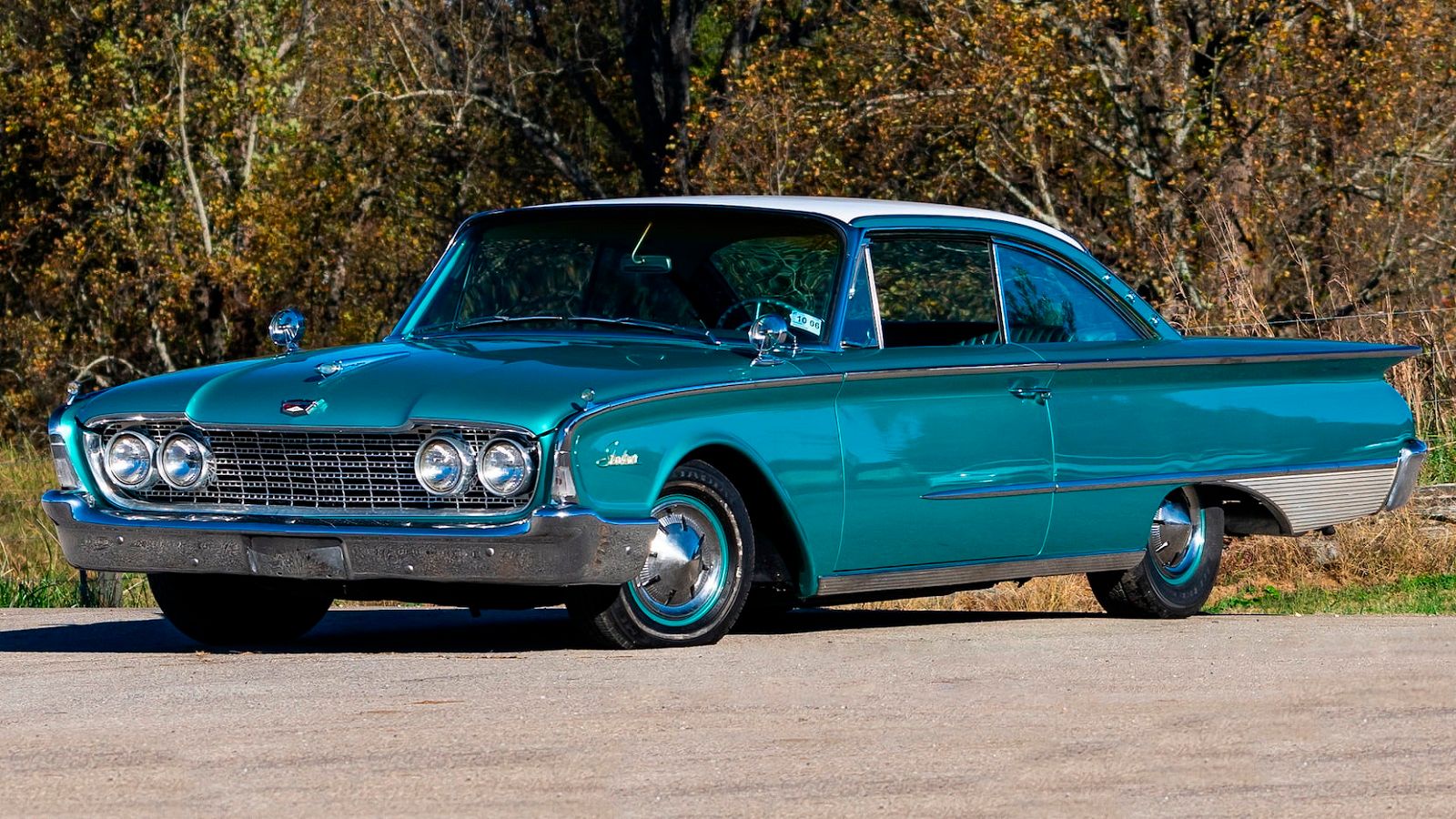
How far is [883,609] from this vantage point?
11.1m

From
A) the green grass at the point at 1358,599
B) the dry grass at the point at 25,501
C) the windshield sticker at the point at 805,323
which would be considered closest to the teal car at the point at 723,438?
the windshield sticker at the point at 805,323

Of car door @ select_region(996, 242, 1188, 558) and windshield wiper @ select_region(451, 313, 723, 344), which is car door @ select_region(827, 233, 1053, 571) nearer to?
car door @ select_region(996, 242, 1188, 558)

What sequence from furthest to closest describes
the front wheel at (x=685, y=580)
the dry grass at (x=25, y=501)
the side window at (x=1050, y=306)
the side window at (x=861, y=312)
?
the dry grass at (x=25, y=501)
the side window at (x=1050, y=306)
the side window at (x=861, y=312)
the front wheel at (x=685, y=580)

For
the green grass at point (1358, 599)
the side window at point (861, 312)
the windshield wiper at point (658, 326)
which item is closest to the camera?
the windshield wiper at point (658, 326)

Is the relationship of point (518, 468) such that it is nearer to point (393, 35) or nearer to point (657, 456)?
point (657, 456)

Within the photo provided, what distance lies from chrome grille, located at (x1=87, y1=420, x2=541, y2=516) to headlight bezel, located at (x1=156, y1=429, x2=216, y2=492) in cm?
2

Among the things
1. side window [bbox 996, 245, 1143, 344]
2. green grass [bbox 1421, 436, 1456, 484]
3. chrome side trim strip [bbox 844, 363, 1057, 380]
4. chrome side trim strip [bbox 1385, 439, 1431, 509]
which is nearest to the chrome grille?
chrome side trim strip [bbox 844, 363, 1057, 380]

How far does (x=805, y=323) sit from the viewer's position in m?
8.24

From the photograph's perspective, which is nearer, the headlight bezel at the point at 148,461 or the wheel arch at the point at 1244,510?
the headlight bezel at the point at 148,461

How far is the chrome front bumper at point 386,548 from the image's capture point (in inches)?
280

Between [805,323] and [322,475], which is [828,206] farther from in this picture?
[322,475]

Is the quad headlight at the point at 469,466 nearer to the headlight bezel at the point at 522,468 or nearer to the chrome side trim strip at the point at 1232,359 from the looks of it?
the headlight bezel at the point at 522,468

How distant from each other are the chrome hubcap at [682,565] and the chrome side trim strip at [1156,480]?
89 centimetres

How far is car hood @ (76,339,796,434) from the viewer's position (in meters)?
7.23
